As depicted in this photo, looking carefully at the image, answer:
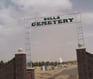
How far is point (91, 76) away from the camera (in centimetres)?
2633

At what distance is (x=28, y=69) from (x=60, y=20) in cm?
601

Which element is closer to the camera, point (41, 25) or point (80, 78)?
point (80, 78)

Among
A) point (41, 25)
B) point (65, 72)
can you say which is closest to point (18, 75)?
point (41, 25)

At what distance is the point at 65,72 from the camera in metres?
43.9

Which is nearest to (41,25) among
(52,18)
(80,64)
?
(52,18)

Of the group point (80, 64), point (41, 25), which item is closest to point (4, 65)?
point (41, 25)

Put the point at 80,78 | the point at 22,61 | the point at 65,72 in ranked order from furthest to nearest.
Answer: the point at 65,72, the point at 22,61, the point at 80,78

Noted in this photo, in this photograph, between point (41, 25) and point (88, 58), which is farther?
point (41, 25)

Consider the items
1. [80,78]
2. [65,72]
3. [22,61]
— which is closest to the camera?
[80,78]

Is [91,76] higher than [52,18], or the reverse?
[52,18]

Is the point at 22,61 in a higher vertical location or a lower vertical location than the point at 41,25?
lower

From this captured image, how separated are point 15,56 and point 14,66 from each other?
3.54ft

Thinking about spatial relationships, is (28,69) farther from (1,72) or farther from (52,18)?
(52,18)

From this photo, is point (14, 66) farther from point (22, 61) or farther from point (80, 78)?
point (80, 78)
